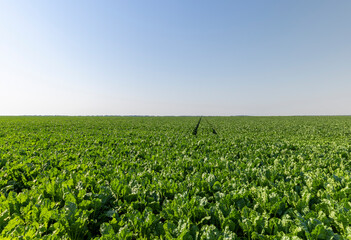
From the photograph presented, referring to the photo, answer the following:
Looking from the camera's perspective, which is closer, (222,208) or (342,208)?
(342,208)

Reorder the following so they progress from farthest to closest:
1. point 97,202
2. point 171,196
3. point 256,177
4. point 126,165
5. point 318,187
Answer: point 126,165
point 256,177
point 318,187
point 171,196
point 97,202

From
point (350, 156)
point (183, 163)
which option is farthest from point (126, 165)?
point (350, 156)

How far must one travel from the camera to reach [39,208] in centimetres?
341

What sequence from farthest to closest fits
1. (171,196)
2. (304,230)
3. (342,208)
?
1. (171,196)
2. (342,208)
3. (304,230)

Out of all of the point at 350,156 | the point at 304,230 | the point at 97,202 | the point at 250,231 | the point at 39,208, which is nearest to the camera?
the point at 304,230

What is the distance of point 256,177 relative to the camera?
564 cm

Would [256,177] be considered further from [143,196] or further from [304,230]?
[143,196]

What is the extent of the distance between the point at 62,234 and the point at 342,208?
5143mm

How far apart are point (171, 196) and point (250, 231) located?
2057 millimetres

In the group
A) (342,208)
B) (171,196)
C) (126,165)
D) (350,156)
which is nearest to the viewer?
(342,208)

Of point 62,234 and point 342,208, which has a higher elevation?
point 342,208

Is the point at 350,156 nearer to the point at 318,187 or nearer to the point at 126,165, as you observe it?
the point at 318,187

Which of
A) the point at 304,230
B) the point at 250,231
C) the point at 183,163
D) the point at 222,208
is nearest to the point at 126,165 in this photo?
the point at 183,163

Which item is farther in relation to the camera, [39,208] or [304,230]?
[39,208]
